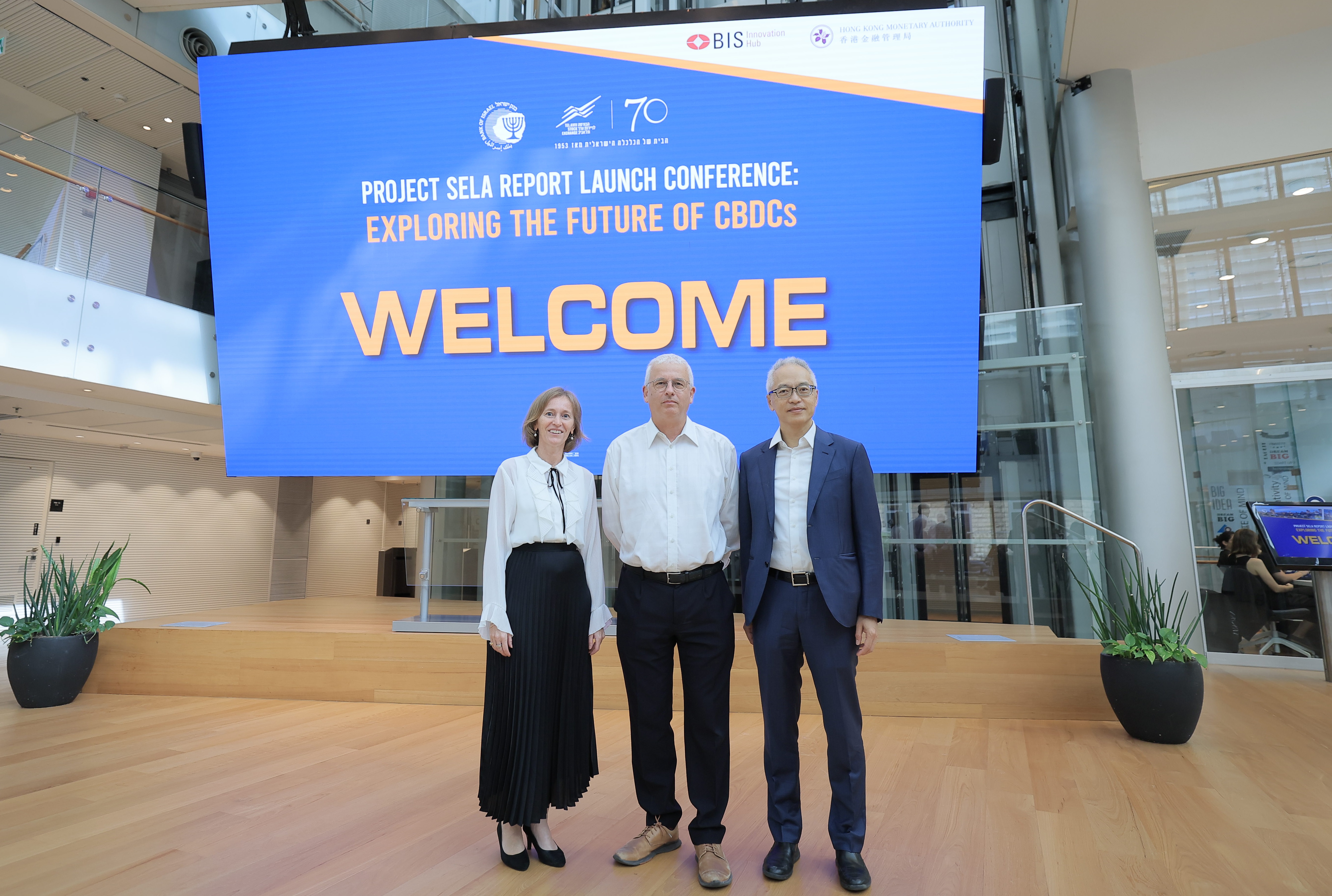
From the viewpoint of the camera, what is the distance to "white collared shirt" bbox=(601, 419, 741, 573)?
1987 mm

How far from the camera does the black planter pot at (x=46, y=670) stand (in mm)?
3863

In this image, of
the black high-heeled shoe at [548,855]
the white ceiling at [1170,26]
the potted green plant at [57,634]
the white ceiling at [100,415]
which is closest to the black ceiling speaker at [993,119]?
the white ceiling at [1170,26]

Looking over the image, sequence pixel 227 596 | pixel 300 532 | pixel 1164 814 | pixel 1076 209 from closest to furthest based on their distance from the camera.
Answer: pixel 1164 814, pixel 1076 209, pixel 227 596, pixel 300 532

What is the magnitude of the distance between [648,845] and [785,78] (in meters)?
4.06

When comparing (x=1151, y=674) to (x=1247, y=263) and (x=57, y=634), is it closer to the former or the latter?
(x=1247, y=263)

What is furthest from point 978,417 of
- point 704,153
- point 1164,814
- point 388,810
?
point 388,810

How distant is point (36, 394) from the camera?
6.29 meters

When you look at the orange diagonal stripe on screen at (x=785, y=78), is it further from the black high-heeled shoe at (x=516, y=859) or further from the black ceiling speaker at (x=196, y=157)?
the black high-heeled shoe at (x=516, y=859)

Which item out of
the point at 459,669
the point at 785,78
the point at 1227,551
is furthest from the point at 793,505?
the point at 1227,551

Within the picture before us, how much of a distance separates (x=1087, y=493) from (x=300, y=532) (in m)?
11.2

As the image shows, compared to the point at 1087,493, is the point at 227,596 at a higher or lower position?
lower

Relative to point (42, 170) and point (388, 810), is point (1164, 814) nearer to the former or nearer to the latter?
point (388, 810)

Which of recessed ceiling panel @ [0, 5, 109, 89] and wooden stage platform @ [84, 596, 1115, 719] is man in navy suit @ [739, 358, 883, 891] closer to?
wooden stage platform @ [84, 596, 1115, 719]

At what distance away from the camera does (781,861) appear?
1887mm
